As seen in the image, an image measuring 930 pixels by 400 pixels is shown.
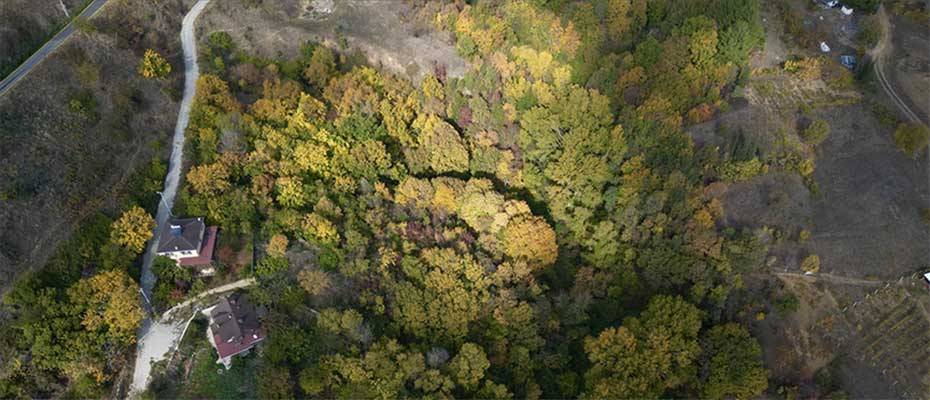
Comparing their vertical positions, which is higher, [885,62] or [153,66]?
[153,66]

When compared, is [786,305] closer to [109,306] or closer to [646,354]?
[646,354]

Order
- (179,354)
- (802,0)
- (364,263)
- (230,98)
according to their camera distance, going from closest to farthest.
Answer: (179,354) < (364,263) < (230,98) < (802,0)

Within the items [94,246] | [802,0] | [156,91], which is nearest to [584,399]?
[94,246]

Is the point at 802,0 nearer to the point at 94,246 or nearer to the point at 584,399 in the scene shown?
the point at 584,399

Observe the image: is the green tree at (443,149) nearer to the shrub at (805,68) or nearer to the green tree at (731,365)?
the green tree at (731,365)

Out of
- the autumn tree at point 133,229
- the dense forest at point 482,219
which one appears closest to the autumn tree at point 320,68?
the dense forest at point 482,219

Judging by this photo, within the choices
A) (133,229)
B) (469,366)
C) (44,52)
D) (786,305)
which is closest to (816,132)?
(786,305)
